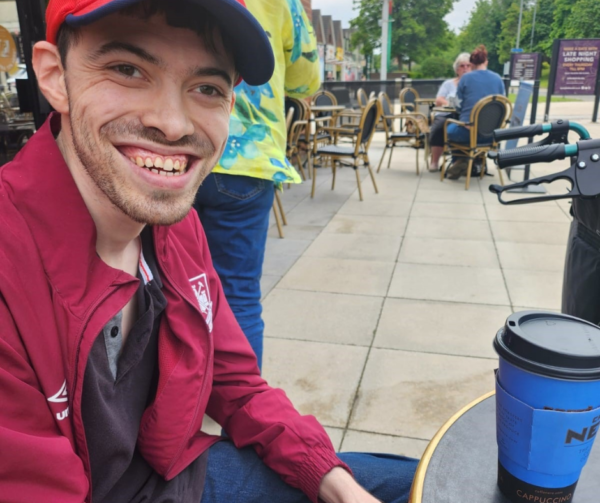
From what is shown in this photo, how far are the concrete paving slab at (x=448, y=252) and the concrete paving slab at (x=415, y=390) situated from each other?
181 cm

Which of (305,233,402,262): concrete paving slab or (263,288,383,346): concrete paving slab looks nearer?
(263,288,383,346): concrete paving slab

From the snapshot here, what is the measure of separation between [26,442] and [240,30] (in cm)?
84

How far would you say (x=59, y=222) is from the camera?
1014 millimetres

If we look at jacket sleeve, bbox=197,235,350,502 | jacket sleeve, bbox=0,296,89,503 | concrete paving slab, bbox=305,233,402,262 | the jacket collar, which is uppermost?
the jacket collar

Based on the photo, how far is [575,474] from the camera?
91 cm

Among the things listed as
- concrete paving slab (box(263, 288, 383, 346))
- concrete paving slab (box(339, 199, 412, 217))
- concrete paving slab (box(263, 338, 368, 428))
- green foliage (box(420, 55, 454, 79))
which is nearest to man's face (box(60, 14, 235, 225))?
concrete paving slab (box(263, 338, 368, 428))

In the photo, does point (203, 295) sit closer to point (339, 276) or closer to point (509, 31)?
point (339, 276)

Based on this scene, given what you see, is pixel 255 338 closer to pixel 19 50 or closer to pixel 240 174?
pixel 240 174

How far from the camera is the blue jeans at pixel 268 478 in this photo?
130 cm

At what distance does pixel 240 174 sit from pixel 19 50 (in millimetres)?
2736


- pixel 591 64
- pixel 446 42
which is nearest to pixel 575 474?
pixel 591 64

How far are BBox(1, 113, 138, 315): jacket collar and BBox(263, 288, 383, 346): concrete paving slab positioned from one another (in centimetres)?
259

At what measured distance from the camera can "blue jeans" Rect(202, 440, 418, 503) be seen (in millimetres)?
1303

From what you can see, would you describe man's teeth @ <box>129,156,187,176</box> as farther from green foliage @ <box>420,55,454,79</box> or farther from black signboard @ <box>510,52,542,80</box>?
green foliage @ <box>420,55,454,79</box>
